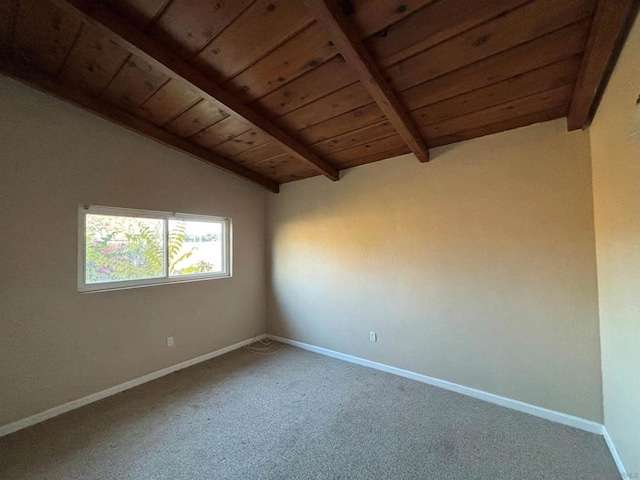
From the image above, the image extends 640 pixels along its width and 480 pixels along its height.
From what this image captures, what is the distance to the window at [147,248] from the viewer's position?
98.9 inches

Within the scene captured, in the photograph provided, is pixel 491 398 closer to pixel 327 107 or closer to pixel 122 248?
pixel 327 107

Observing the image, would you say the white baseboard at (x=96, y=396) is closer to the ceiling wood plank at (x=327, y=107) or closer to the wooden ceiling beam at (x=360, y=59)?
the ceiling wood plank at (x=327, y=107)

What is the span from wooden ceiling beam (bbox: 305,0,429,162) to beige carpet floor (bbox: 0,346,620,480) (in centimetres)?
234

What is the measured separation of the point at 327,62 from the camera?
1742mm

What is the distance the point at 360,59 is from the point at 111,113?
2323mm

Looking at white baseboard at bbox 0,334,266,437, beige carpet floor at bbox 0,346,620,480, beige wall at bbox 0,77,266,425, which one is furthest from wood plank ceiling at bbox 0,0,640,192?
white baseboard at bbox 0,334,266,437

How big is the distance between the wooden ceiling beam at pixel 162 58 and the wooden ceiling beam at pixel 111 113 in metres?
0.98

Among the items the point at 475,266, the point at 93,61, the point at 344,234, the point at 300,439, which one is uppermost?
the point at 93,61

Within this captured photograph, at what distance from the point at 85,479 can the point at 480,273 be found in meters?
3.17

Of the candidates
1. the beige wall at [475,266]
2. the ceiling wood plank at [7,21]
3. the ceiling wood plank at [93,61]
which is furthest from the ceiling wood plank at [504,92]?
the ceiling wood plank at [7,21]

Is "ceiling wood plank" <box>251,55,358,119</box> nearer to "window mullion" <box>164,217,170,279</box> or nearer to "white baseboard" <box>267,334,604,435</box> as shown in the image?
"window mullion" <box>164,217,170,279</box>

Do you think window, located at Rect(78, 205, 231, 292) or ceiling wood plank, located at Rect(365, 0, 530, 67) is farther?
window, located at Rect(78, 205, 231, 292)

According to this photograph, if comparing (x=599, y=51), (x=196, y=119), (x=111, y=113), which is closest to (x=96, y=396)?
(x=111, y=113)

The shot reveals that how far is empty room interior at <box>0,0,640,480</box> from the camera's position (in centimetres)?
152
